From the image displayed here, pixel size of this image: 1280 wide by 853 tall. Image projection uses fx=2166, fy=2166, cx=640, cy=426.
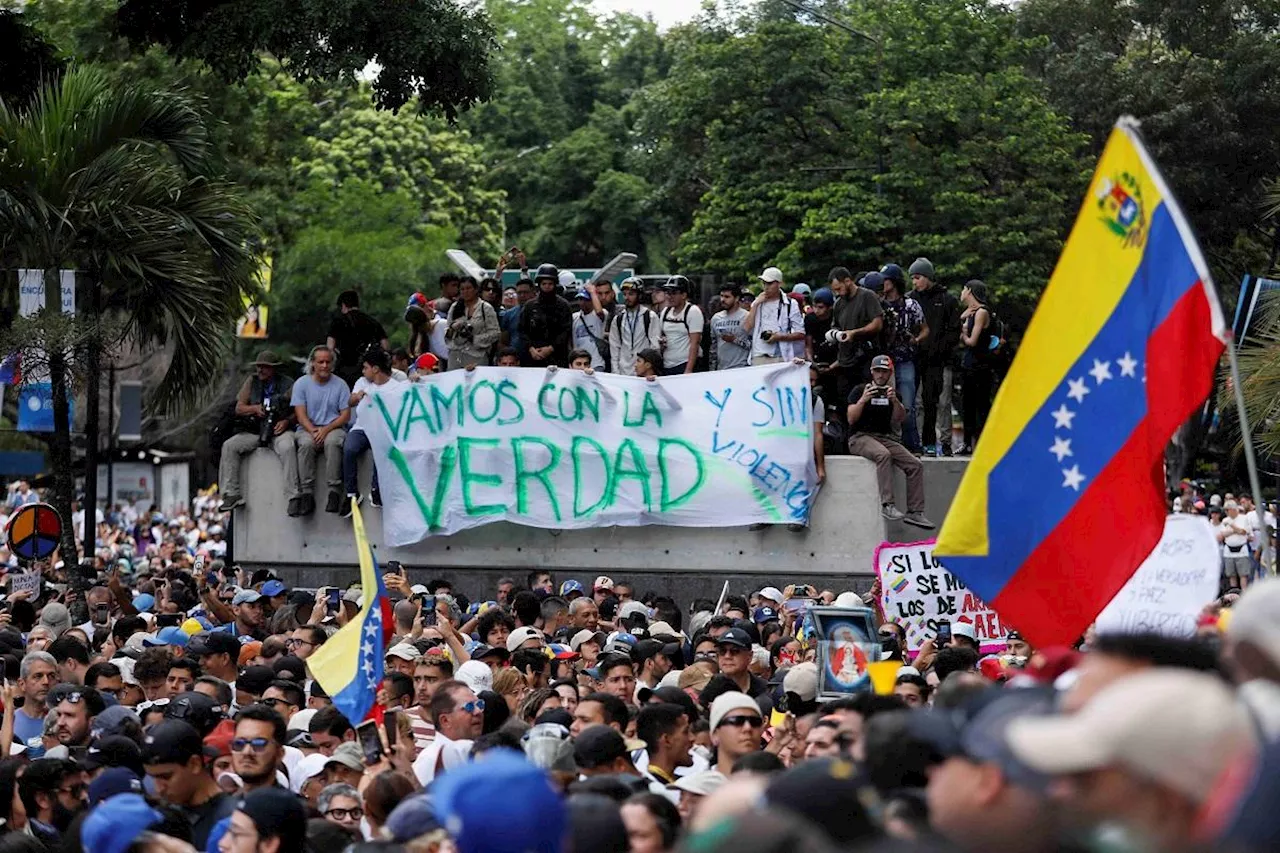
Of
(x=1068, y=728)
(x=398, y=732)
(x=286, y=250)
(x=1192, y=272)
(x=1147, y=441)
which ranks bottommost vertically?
(x=398, y=732)

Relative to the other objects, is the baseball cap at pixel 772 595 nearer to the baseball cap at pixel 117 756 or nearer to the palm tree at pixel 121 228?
the palm tree at pixel 121 228

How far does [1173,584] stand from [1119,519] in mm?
953

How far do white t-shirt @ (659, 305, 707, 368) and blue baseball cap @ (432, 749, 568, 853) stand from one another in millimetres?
13585

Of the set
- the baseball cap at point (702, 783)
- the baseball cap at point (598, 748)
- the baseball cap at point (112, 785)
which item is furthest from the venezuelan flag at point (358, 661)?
the baseball cap at point (702, 783)

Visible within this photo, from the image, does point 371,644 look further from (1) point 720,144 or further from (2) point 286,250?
(2) point 286,250

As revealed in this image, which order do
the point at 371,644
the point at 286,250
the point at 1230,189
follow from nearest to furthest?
1. the point at 371,644
2. the point at 1230,189
3. the point at 286,250

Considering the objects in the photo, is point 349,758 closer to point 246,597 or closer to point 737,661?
point 737,661

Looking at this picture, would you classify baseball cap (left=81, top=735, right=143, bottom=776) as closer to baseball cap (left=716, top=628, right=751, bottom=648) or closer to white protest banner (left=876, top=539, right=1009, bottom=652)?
baseball cap (left=716, top=628, right=751, bottom=648)

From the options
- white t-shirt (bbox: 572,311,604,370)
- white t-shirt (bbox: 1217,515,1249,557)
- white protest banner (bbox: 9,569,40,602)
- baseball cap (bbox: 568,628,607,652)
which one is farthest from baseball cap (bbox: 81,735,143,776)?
white t-shirt (bbox: 1217,515,1249,557)

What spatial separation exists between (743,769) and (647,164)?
43.9 meters

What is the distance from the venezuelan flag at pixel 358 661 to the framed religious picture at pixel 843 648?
2200 mm

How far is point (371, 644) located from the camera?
833cm

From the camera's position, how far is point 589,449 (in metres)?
18.0

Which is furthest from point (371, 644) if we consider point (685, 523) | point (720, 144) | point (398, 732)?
point (720, 144)
